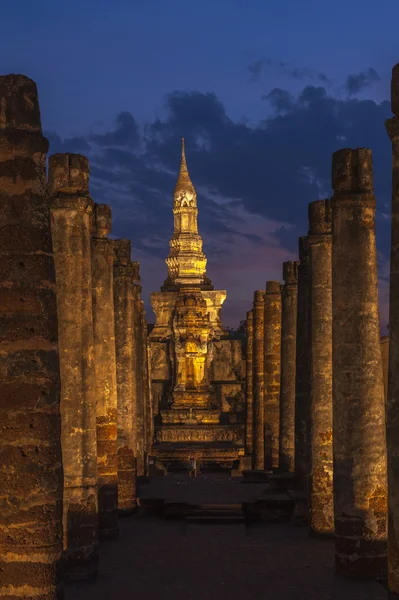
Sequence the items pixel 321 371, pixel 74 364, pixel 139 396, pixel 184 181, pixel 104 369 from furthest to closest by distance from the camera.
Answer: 1. pixel 184 181
2. pixel 139 396
3. pixel 104 369
4. pixel 321 371
5. pixel 74 364

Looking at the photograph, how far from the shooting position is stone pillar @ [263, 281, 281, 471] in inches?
1104

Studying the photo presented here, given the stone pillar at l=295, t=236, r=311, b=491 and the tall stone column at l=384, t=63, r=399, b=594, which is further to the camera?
the stone pillar at l=295, t=236, r=311, b=491

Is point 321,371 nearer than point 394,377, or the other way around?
point 394,377

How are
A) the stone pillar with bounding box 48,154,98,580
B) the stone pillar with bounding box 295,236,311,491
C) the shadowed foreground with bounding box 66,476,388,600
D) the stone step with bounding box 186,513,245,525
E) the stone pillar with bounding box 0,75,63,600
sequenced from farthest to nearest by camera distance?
the stone step with bounding box 186,513,245,525, the stone pillar with bounding box 295,236,311,491, the stone pillar with bounding box 48,154,98,580, the shadowed foreground with bounding box 66,476,388,600, the stone pillar with bounding box 0,75,63,600

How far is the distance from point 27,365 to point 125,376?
13509 millimetres

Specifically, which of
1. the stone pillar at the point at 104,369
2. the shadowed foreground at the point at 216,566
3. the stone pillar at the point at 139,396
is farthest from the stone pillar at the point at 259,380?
the stone pillar at the point at 104,369

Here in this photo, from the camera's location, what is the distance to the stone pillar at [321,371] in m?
16.2

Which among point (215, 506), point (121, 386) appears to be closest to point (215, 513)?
point (215, 506)

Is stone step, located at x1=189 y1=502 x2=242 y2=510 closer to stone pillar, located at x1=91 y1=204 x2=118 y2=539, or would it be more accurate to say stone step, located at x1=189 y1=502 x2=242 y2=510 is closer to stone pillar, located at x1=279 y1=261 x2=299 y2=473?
stone pillar, located at x1=279 y1=261 x2=299 y2=473

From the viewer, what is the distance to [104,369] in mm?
17031

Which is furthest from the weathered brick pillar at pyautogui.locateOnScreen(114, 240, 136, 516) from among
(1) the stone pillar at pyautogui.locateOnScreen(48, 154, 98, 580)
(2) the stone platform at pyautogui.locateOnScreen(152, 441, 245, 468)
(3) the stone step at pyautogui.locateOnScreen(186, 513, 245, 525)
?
(2) the stone platform at pyautogui.locateOnScreen(152, 441, 245, 468)

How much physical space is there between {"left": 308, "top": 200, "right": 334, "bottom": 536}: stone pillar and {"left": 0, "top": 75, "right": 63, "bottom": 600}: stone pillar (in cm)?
950

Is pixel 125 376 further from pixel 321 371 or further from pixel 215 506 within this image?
pixel 321 371

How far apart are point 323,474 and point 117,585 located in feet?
14.9
